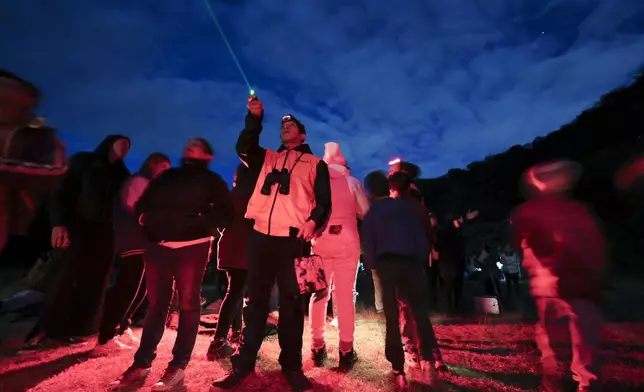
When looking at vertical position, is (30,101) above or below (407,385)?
above

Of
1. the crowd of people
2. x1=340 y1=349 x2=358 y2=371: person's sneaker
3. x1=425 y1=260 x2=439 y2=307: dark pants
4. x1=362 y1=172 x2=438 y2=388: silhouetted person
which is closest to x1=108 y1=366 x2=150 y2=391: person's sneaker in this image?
the crowd of people

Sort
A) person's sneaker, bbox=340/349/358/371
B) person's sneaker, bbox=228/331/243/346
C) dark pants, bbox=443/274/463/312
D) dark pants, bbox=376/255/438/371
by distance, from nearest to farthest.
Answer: dark pants, bbox=376/255/438/371
person's sneaker, bbox=340/349/358/371
person's sneaker, bbox=228/331/243/346
dark pants, bbox=443/274/463/312

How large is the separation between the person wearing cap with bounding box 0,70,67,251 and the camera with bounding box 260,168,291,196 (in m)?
1.38

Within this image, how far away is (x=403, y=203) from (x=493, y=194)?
35786 millimetres

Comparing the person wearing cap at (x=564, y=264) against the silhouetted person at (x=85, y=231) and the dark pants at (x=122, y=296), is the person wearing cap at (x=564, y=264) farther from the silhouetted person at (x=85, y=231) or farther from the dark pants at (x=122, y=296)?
the silhouetted person at (x=85, y=231)

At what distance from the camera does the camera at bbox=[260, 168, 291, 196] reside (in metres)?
3.05

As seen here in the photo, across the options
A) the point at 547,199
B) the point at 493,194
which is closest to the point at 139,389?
the point at 547,199

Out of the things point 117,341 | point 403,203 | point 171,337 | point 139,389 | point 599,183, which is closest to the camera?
point 139,389

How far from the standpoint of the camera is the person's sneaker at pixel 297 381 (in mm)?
2840

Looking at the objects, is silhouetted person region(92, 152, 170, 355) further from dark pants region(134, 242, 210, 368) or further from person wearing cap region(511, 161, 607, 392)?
person wearing cap region(511, 161, 607, 392)

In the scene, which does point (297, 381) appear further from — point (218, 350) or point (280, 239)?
point (218, 350)

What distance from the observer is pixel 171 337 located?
4.67m

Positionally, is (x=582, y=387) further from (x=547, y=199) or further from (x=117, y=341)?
(x=117, y=341)

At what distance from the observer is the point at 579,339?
2.88 meters
